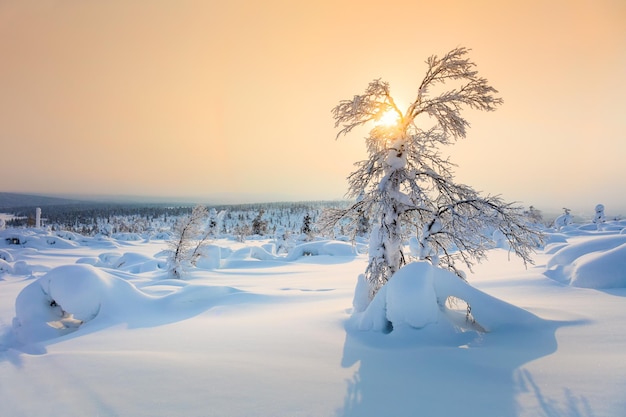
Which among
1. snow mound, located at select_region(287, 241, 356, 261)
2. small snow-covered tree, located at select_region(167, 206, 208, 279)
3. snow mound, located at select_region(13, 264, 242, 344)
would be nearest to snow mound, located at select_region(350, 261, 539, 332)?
snow mound, located at select_region(13, 264, 242, 344)

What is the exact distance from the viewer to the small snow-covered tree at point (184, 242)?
20.3 m

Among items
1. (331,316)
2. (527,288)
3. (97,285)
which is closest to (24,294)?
(97,285)

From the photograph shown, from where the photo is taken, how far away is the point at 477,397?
3.31m

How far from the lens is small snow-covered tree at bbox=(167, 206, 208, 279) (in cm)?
2031

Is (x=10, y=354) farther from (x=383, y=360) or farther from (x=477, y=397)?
(x=477, y=397)

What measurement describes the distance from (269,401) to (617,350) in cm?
460

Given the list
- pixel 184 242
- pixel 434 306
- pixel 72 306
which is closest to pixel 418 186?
pixel 434 306

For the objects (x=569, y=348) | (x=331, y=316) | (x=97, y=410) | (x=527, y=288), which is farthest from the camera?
(x=527, y=288)

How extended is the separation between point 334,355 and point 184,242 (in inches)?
740

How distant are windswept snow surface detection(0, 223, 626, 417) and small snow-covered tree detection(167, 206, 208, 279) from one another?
38.7 ft

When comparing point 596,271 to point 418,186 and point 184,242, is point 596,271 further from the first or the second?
point 184,242

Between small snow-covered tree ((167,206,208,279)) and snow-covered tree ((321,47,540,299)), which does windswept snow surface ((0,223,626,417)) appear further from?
small snow-covered tree ((167,206,208,279))

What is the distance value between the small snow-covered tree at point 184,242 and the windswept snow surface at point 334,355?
465 inches

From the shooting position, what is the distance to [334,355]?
4672mm
